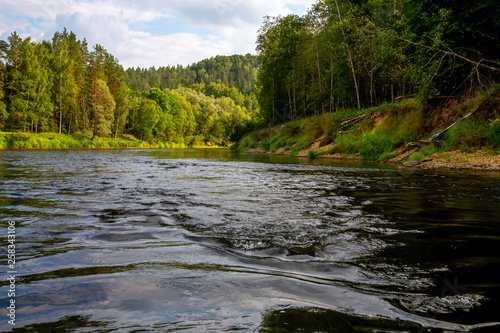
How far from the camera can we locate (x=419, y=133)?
19328mm

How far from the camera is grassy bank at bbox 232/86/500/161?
48.0 ft

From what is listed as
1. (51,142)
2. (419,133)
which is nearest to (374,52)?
(419,133)

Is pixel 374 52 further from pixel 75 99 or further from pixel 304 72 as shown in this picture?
pixel 75 99

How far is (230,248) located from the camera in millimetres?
3490

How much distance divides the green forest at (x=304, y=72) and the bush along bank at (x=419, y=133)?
0.68 m

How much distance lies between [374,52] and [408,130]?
593 cm

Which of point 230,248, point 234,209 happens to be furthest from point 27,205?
point 230,248

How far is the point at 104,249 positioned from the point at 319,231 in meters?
2.68

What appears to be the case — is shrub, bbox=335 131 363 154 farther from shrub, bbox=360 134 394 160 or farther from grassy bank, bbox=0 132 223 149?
grassy bank, bbox=0 132 223 149

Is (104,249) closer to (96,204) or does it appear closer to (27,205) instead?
(96,204)

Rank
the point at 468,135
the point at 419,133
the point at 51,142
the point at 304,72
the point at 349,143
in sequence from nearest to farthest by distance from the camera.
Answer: the point at 468,135 → the point at 419,133 → the point at 349,143 → the point at 304,72 → the point at 51,142

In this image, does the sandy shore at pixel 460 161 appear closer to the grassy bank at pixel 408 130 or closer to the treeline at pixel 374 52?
the grassy bank at pixel 408 130

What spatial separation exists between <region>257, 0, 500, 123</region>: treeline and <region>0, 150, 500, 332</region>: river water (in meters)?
14.0

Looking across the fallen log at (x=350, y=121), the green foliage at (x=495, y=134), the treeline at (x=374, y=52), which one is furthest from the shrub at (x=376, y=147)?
the green foliage at (x=495, y=134)
